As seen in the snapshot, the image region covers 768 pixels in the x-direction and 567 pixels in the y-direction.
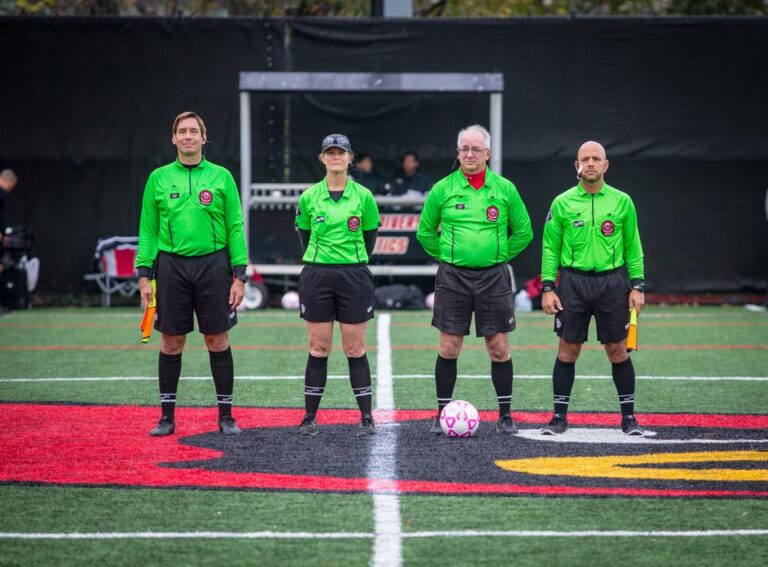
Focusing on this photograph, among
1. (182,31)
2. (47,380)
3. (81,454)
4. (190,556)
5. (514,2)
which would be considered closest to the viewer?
(190,556)

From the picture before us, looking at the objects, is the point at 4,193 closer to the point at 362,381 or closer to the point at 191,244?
the point at 191,244

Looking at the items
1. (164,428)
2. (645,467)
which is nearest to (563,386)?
(645,467)

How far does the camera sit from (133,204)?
1730 centimetres

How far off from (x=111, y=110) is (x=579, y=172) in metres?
11.3

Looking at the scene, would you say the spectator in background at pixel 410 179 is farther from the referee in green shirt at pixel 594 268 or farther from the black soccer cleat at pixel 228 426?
the black soccer cleat at pixel 228 426

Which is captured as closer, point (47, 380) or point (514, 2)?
point (47, 380)


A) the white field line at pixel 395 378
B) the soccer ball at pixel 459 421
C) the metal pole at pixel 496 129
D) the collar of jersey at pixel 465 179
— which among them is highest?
the metal pole at pixel 496 129

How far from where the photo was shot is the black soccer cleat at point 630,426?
7473mm

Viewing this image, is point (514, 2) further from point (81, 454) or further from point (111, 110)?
point (81, 454)

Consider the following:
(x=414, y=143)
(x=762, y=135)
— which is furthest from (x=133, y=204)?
(x=762, y=135)

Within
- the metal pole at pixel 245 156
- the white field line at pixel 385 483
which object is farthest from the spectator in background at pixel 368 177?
the white field line at pixel 385 483

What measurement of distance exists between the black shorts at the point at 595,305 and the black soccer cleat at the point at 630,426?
52 cm

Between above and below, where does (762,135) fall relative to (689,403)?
above

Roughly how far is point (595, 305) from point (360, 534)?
2.76m
